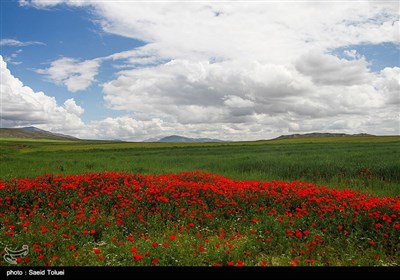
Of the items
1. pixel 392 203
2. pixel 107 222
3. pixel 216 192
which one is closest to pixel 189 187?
pixel 216 192

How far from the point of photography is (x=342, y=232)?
8.61 metres

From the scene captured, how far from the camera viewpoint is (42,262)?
253 inches

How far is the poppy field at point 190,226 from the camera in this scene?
6.78m

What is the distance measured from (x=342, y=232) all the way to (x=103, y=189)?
27.0 feet

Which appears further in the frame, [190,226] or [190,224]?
[190,226]

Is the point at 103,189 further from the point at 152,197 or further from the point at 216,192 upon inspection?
the point at 216,192

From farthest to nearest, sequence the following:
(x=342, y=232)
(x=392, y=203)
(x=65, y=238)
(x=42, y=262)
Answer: (x=392, y=203) < (x=342, y=232) < (x=65, y=238) < (x=42, y=262)

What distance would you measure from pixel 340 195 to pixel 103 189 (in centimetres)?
840

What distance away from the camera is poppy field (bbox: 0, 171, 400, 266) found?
267 inches

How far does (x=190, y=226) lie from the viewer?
30.7ft

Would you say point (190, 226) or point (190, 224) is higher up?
point (190, 224)

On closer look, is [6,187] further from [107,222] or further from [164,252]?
[164,252]

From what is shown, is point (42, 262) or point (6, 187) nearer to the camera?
point (42, 262)

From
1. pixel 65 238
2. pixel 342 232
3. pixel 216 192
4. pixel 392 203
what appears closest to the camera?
pixel 65 238
